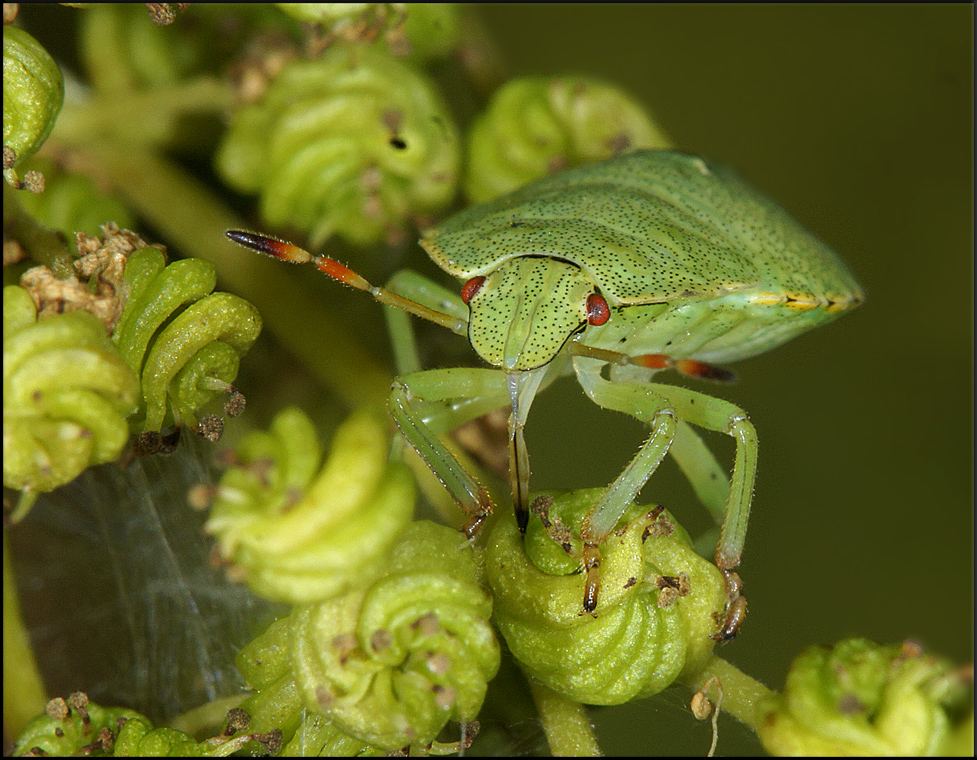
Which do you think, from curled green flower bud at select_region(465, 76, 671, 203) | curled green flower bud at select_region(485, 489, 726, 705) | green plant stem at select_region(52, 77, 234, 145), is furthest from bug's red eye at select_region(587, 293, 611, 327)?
green plant stem at select_region(52, 77, 234, 145)

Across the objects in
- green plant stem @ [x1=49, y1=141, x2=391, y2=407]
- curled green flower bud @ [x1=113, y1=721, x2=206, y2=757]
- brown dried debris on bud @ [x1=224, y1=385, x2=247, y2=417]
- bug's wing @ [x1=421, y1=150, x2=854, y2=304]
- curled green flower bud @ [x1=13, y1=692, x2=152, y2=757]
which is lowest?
curled green flower bud @ [x1=13, y1=692, x2=152, y2=757]

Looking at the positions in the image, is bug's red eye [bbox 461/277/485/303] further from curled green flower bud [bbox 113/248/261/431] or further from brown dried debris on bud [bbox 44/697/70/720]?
brown dried debris on bud [bbox 44/697/70/720]

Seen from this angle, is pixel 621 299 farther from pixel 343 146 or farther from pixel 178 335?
pixel 178 335

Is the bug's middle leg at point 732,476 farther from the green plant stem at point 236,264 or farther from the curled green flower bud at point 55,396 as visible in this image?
the curled green flower bud at point 55,396

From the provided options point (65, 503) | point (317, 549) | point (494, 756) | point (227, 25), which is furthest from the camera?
point (227, 25)

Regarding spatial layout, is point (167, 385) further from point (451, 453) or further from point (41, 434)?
point (451, 453)

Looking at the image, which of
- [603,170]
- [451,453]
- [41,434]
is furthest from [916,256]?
[41,434]

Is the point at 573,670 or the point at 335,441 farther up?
the point at 335,441
